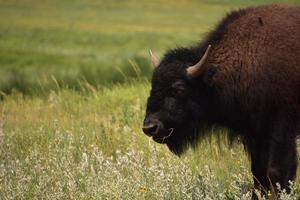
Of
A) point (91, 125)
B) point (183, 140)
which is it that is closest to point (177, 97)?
point (183, 140)

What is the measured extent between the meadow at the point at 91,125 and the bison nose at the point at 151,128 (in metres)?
0.22

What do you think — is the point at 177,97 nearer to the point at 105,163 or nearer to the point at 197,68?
the point at 197,68

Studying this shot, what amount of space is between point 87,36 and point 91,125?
17.3m

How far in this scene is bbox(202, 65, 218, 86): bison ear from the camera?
7.04 m

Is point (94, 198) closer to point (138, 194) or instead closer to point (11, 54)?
point (138, 194)

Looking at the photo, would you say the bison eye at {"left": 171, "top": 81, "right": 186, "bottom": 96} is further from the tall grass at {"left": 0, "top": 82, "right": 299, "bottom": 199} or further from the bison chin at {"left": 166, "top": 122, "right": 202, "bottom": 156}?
the tall grass at {"left": 0, "top": 82, "right": 299, "bottom": 199}

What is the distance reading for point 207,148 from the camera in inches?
331

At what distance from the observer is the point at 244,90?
22.7 feet

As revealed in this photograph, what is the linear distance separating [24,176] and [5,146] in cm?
166

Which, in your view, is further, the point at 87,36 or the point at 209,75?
the point at 87,36

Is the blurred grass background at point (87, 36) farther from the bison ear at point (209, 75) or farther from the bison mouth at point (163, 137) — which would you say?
the bison ear at point (209, 75)

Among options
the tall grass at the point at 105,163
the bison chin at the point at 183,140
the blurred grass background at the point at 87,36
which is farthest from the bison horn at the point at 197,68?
the blurred grass background at the point at 87,36

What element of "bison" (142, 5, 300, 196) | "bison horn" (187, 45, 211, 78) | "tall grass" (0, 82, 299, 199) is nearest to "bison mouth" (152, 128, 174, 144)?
"bison" (142, 5, 300, 196)

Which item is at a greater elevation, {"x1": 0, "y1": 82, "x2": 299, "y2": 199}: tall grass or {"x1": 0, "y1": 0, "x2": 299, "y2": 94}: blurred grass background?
{"x1": 0, "y1": 82, "x2": 299, "y2": 199}: tall grass
